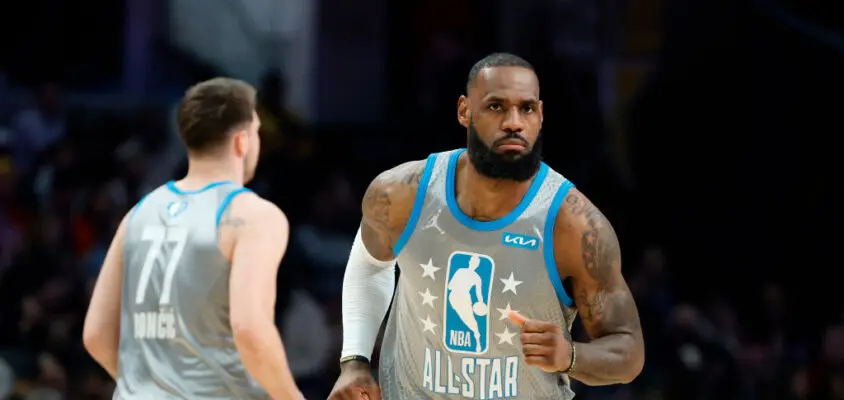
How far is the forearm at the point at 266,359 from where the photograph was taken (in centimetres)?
388

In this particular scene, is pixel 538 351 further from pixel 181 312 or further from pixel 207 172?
pixel 207 172

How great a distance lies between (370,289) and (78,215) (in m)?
5.06

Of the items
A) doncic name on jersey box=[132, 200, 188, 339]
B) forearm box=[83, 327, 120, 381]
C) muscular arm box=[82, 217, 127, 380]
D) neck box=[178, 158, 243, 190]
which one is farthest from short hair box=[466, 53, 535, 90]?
forearm box=[83, 327, 120, 381]

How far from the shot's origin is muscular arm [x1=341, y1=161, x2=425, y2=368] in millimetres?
3916

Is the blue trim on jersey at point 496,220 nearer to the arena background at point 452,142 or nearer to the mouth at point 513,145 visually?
the mouth at point 513,145

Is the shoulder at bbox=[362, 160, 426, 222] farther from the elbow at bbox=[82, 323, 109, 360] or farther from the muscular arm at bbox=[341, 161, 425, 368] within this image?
the elbow at bbox=[82, 323, 109, 360]

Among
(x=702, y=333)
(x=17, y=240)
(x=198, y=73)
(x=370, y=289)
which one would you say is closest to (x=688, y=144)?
(x=702, y=333)

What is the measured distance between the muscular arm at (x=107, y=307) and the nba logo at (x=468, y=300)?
3.78ft

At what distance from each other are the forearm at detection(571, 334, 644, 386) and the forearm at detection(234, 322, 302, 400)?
0.95 meters

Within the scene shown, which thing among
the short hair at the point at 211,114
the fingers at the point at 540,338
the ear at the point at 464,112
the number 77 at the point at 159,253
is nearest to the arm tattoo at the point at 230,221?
the number 77 at the point at 159,253

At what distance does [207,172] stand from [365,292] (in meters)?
0.65

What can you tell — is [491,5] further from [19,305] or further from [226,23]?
[19,305]

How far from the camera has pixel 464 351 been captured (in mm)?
3787

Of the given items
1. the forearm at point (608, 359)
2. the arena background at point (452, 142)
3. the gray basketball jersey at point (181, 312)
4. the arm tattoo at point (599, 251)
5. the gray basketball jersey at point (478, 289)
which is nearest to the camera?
the forearm at point (608, 359)
